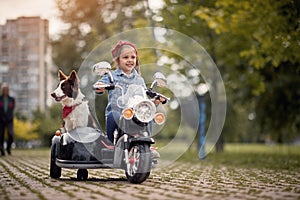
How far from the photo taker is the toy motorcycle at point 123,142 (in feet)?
24.3

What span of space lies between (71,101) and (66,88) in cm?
20

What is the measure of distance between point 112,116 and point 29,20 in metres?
13.1

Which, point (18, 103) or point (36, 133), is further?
point (36, 133)

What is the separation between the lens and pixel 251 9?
545 inches

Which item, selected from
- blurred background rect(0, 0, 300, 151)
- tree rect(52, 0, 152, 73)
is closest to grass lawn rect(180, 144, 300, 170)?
blurred background rect(0, 0, 300, 151)

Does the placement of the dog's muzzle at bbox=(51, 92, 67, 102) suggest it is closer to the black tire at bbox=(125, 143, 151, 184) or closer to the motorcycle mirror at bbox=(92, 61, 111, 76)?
the motorcycle mirror at bbox=(92, 61, 111, 76)

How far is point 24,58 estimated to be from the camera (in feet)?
67.1

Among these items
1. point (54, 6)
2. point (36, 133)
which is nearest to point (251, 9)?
point (54, 6)

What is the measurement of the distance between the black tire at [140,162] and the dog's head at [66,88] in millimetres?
1298

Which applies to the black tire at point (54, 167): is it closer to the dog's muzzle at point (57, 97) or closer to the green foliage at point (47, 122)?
the dog's muzzle at point (57, 97)

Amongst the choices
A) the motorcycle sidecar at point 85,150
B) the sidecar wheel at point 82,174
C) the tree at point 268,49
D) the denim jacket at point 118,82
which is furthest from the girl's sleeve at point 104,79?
the tree at point 268,49

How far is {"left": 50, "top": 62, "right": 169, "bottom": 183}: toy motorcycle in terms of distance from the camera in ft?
24.3

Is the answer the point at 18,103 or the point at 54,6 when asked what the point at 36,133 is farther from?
the point at 18,103

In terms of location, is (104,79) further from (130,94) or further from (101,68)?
(130,94)
